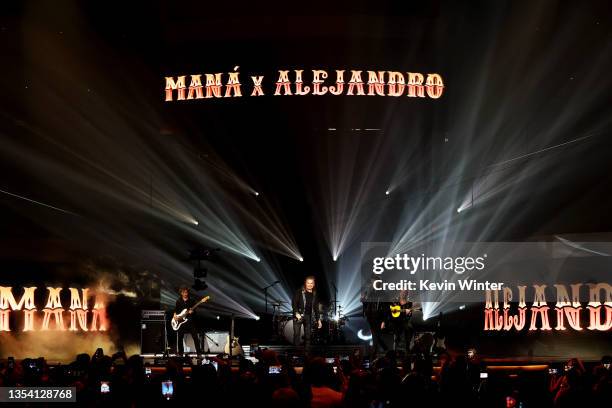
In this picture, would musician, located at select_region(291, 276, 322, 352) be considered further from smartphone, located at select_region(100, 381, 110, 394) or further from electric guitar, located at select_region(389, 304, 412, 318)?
smartphone, located at select_region(100, 381, 110, 394)

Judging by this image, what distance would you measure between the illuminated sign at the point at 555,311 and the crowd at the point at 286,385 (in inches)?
384

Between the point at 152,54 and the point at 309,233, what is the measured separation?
675 centimetres

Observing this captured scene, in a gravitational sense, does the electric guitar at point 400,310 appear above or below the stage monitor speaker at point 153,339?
above

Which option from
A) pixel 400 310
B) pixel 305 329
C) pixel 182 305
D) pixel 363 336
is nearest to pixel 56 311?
pixel 182 305

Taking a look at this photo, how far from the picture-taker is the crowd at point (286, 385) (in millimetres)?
6461

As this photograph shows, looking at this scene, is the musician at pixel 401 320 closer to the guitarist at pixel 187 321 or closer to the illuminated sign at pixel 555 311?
the illuminated sign at pixel 555 311

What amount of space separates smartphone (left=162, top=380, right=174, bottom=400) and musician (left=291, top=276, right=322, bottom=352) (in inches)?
347

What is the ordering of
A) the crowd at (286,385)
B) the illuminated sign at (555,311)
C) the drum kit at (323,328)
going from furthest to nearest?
the illuminated sign at (555,311) → the drum kit at (323,328) → the crowd at (286,385)

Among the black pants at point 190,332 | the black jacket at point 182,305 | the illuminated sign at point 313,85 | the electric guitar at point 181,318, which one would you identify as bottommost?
the black pants at point 190,332

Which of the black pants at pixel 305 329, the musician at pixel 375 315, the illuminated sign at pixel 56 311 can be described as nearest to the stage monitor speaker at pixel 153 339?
the illuminated sign at pixel 56 311

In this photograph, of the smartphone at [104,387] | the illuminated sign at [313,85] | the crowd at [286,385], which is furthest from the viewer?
the illuminated sign at [313,85]

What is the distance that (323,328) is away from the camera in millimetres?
18453

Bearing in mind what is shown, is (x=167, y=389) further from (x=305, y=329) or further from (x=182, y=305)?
(x=182, y=305)

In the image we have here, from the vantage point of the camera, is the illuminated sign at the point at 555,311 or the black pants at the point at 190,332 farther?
the illuminated sign at the point at 555,311
